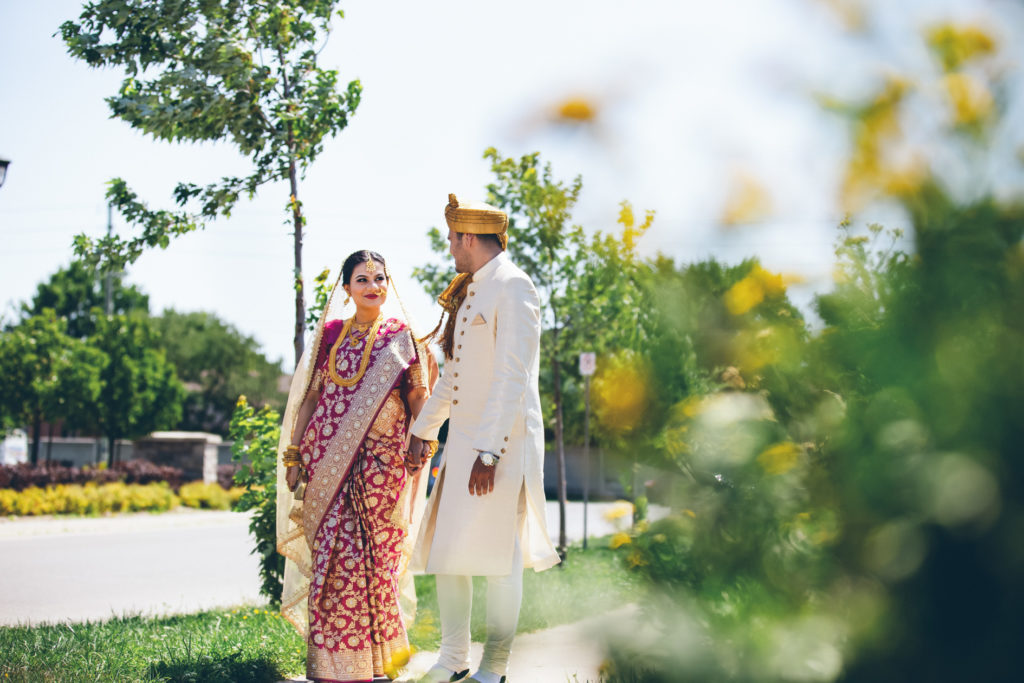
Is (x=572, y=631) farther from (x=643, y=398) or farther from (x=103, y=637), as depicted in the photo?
(x=103, y=637)

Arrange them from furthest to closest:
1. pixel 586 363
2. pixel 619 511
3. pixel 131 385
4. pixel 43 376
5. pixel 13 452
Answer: pixel 13 452
pixel 131 385
pixel 43 376
pixel 586 363
pixel 619 511

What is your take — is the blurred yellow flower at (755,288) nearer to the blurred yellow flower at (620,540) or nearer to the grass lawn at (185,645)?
the blurred yellow flower at (620,540)

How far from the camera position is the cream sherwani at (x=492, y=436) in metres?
3.73

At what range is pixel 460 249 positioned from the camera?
409 centimetres

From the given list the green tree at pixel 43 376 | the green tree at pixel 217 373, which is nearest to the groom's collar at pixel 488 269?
the green tree at pixel 43 376

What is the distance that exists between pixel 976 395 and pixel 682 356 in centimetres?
39

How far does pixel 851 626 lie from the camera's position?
1103 millimetres

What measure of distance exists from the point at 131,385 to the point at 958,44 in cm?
3144

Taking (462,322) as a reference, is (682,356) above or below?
below

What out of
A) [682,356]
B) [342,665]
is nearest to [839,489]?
[682,356]

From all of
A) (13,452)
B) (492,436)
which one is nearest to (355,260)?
(492,436)

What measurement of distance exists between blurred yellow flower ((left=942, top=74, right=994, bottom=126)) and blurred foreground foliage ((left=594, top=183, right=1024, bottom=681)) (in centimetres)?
9

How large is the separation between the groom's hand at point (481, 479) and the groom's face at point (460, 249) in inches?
35.6

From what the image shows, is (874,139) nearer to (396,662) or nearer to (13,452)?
(396,662)
